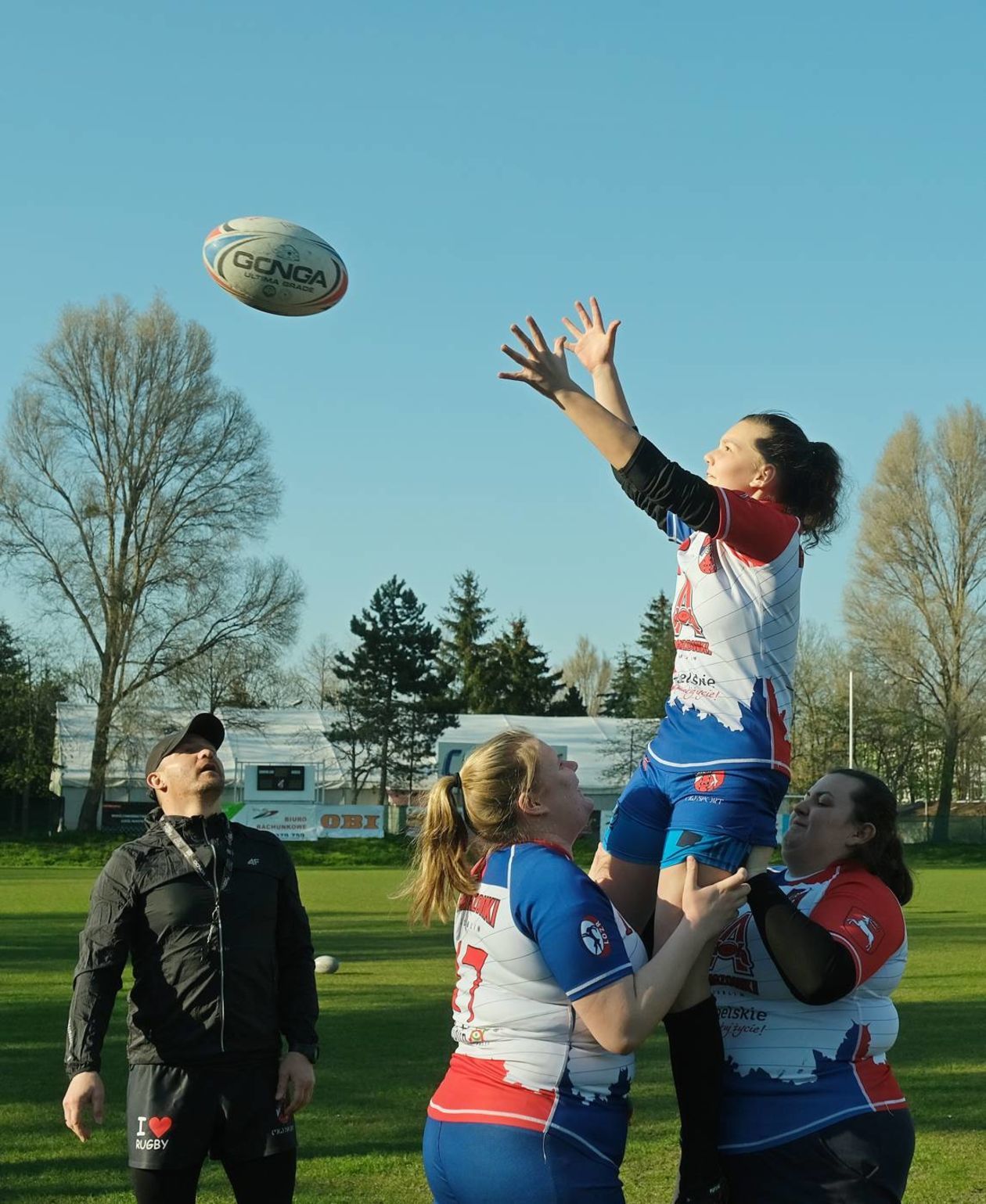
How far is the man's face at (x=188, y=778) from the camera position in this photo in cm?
522

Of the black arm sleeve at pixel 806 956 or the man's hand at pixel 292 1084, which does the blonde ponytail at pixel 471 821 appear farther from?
the man's hand at pixel 292 1084

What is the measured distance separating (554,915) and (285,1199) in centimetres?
263

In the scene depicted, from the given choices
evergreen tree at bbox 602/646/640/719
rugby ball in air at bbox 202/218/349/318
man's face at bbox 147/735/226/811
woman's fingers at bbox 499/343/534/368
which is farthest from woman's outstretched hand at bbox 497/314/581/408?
evergreen tree at bbox 602/646/640/719

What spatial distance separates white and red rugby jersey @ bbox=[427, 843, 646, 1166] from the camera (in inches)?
116

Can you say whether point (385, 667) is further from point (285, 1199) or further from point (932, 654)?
point (285, 1199)

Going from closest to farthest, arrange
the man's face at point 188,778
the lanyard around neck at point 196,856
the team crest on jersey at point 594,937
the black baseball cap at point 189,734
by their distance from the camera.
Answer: the team crest on jersey at point 594,937
the lanyard around neck at point 196,856
the man's face at point 188,778
the black baseball cap at point 189,734

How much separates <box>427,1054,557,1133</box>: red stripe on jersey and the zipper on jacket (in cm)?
197

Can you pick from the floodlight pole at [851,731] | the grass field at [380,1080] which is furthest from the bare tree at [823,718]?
the grass field at [380,1080]

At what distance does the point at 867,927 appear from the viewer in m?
3.28

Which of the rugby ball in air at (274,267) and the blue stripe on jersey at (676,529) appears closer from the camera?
the blue stripe on jersey at (676,529)

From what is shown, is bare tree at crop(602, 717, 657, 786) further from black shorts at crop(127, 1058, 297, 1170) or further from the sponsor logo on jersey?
the sponsor logo on jersey

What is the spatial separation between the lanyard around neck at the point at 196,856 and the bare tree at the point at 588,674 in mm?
99295

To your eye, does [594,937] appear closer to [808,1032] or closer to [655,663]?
[808,1032]

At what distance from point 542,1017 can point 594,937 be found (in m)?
0.23
